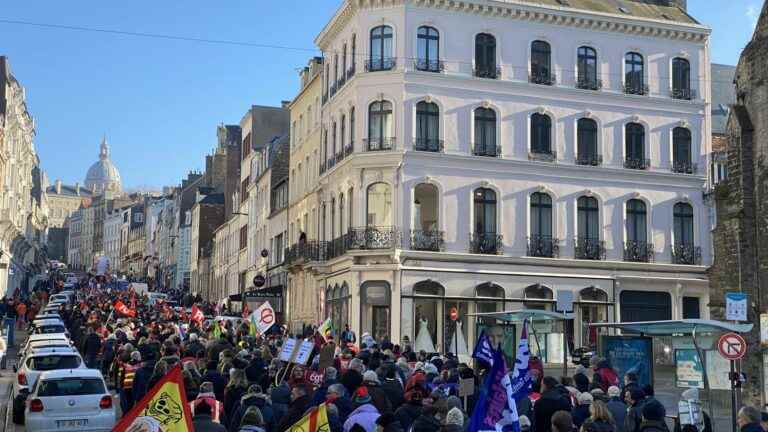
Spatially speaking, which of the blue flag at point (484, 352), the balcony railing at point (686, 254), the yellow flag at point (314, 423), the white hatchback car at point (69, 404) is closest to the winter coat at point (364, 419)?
the yellow flag at point (314, 423)

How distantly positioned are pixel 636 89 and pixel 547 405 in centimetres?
3266

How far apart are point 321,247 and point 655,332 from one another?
85.5 feet

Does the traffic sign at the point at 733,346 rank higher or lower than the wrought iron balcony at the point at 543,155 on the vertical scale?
lower

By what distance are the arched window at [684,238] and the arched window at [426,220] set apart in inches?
420

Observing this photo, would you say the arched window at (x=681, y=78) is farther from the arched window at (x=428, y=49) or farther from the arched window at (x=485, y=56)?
the arched window at (x=428, y=49)

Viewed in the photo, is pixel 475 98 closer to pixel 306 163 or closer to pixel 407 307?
pixel 407 307

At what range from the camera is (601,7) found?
43.6 meters

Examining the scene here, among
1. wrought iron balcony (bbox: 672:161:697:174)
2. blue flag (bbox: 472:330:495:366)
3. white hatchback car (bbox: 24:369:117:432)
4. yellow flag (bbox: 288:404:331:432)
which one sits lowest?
white hatchback car (bbox: 24:369:117:432)

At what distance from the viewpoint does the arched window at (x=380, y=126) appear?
39.8 meters

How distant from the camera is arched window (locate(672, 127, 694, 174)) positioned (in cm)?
4350

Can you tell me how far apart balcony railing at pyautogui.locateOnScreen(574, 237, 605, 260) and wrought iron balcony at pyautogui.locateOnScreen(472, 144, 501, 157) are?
16.2ft

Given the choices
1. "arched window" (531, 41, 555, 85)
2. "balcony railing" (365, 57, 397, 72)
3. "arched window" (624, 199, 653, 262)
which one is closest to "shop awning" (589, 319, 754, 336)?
"balcony railing" (365, 57, 397, 72)

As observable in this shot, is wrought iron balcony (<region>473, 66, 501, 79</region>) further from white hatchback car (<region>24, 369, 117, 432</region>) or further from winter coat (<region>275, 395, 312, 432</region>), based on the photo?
winter coat (<region>275, 395, 312, 432</region>)

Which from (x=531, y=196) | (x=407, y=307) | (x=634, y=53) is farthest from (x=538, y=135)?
(x=407, y=307)
